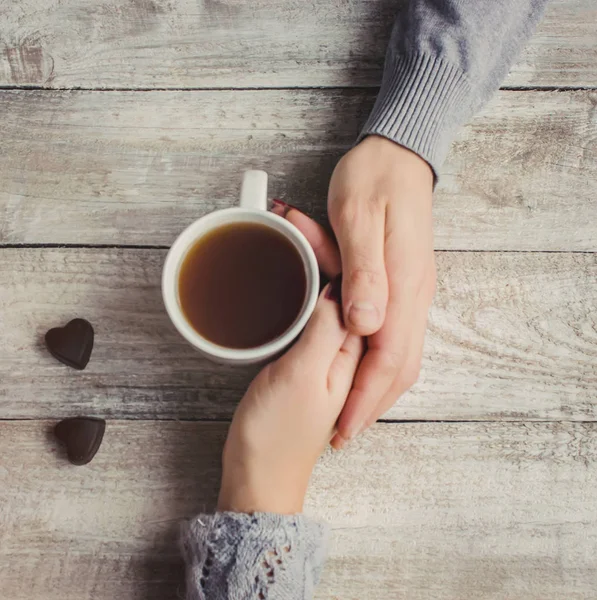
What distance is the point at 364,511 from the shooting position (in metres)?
0.69

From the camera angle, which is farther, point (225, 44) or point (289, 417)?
point (225, 44)

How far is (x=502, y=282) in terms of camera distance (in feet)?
2.43

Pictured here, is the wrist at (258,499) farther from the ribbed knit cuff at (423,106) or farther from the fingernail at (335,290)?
the ribbed knit cuff at (423,106)

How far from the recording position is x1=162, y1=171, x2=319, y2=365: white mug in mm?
587

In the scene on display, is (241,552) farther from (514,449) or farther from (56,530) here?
(514,449)

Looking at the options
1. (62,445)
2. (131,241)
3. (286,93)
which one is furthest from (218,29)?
(62,445)

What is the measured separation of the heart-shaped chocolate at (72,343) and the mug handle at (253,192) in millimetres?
242

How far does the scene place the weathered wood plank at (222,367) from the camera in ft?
2.32

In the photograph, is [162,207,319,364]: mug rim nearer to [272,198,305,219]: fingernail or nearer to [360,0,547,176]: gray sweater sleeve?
[272,198,305,219]: fingernail

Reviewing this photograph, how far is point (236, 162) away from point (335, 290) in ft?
0.74

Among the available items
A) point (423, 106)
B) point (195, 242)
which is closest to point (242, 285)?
point (195, 242)

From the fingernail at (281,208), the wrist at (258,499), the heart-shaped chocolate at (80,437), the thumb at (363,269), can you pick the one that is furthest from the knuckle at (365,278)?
the heart-shaped chocolate at (80,437)

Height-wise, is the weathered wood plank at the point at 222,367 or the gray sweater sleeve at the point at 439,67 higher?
the gray sweater sleeve at the point at 439,67

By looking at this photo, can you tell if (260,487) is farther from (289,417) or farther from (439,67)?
(439,67)
